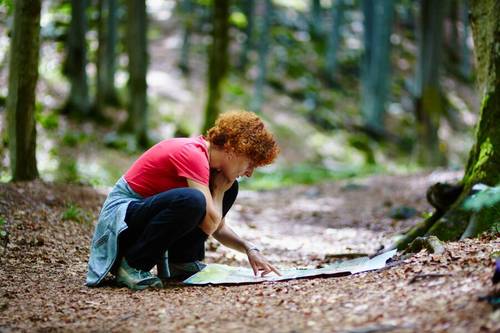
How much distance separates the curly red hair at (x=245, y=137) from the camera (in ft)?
13.1

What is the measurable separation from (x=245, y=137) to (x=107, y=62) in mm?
13350

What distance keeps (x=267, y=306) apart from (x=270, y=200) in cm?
700

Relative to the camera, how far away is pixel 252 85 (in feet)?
85.1

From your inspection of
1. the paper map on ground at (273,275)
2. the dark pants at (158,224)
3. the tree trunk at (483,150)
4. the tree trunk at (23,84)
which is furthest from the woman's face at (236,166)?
the tree trunk at (23,84)

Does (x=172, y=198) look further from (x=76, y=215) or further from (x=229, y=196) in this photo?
(x=76, y=215)

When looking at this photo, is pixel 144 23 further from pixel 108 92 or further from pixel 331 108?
pixel 331 108

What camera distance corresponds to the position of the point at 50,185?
6.92m

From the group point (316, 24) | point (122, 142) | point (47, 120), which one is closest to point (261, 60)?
point (122, 142)

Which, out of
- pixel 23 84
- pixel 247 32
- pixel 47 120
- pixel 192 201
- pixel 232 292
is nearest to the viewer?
pixel 192 201

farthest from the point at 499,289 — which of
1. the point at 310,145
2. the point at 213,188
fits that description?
the point at 310,145

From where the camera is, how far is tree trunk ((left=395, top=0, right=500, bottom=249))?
4.85m

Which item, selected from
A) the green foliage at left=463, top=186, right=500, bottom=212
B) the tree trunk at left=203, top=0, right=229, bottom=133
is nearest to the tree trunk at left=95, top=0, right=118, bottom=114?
the tree trunk at left=203, top=0, right=229, bottom=133

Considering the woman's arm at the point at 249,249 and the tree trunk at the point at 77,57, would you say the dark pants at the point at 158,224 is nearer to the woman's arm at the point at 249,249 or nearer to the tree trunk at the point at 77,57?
the woman's arm at the point at 249,249

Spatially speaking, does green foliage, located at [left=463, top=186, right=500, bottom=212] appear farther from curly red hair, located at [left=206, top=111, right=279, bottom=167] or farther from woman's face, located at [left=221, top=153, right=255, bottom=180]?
woman's face, located at [left=221, top=153, right=255, bottom=180]
